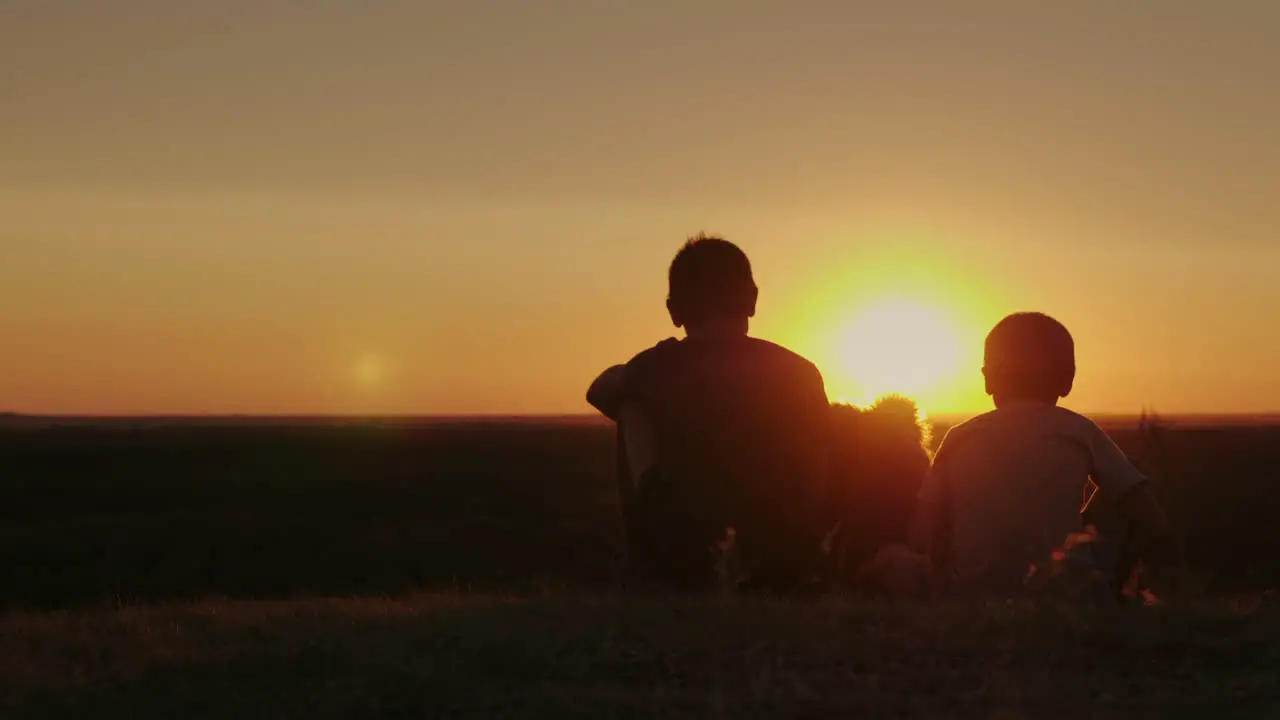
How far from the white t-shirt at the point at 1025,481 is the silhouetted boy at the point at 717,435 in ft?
1.90

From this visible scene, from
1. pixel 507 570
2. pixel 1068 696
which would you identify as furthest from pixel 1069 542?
pixel 507 570

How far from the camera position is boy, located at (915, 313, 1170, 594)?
505 centimetres

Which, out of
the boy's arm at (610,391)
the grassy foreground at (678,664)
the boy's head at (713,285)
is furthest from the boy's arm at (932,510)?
the boy's arm at (610,391)

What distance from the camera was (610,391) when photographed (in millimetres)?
5203

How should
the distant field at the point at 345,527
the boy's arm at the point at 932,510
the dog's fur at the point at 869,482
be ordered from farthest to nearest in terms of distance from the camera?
the distant field at the point at 345,527 → the dog's fur at the point at 869,482 → the boy's arm at the point at 932,510

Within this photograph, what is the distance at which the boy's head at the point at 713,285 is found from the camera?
5168 millimetres

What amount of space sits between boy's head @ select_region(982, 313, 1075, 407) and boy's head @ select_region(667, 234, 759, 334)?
3.27 ft

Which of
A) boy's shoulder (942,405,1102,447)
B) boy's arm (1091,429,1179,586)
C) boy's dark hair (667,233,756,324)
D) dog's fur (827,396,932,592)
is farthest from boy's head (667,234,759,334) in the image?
boy's arm (1091,429,1179,586)

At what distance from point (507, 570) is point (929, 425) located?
1180cm

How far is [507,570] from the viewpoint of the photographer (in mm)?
17156

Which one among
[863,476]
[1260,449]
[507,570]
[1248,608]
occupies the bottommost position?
[1260,449]

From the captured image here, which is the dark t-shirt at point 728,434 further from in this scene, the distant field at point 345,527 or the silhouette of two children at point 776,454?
the distant field at point 345,527

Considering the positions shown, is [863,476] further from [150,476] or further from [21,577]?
[150,476]

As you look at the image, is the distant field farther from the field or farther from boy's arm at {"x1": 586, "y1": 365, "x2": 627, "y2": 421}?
the field
